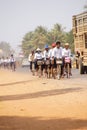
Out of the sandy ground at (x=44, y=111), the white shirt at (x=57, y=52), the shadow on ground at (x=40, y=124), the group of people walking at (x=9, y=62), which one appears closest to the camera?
the shadow on ground at (x=40, y=124)

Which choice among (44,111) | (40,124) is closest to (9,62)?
(44,111)

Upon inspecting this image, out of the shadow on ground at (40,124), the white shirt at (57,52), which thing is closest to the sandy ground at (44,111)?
the shadow on ground at (40,124)

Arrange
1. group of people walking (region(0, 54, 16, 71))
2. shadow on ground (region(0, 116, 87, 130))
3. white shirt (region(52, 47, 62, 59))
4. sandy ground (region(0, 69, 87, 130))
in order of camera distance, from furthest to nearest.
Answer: group of people walking (region(0, 54, 16, 71))
white shirt (region(52, 47, 62, 59))
sandy ground (region(0, 69, 87, 130))
shadow on ground (region(0, 116, 87, 130))

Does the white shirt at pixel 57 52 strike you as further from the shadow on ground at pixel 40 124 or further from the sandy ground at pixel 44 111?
the shadow on ground at pixel 40 124

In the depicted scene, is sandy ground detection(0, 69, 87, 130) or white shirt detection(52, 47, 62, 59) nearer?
sandy ground detection(0, 69, 87, 130)

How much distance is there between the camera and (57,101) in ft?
31.4

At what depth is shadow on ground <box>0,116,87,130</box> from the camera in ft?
21.0

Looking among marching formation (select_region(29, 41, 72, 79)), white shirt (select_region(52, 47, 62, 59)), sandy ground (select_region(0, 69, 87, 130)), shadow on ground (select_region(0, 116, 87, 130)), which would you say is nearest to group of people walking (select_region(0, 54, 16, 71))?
marching formation (select_region(29, 41, 72, 79))

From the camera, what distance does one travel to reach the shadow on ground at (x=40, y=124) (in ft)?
21.0

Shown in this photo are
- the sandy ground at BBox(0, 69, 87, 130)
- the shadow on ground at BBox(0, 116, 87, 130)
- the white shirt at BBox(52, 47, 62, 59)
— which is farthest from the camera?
the white shirt at BBox(52, 47, 62, 59)

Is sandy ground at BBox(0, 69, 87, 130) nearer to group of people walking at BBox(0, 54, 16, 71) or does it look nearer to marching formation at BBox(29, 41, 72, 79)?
marching formation at BBox(29, 41, 72, 79)

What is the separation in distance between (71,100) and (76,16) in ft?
45.7

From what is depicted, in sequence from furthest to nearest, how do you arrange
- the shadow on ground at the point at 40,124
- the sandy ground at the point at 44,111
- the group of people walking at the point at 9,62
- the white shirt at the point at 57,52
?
the group of people walking at the point at 9,62, the white shirt at the point at 57,52, the sandy ground at the point at 44,111, the shadow on ground at the point at 40,124

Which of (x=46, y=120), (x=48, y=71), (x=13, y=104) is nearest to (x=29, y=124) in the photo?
(x=46, y=120)
